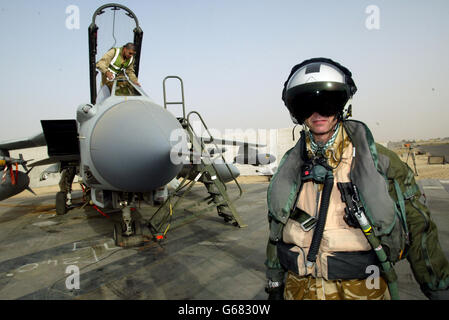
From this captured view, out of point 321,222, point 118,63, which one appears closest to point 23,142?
point 118,63

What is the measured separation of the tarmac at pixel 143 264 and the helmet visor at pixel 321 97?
2291 millimetres

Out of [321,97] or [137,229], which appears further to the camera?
[137,229]

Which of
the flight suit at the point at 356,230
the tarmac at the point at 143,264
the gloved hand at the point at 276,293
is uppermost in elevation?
the flight suit at the point at 356,230

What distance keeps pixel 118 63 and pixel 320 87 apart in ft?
17.2

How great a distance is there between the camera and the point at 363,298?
5.23 feet

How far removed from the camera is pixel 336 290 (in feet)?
5.32

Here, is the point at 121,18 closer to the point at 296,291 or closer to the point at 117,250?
the point at 117,250

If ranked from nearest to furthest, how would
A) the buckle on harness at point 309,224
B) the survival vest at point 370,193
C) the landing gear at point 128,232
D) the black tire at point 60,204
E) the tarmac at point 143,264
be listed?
the survival vest at point 370,193 → the buckle on harness at point 309,224 → the tarmac at point 143,264 → the landing gear at point 128,232 → the black tire at point 60,204

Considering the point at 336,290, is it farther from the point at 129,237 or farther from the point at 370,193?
the point at 129,237

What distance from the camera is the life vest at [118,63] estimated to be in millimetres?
5721

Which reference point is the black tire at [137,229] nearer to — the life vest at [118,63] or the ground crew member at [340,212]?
the life vest at [118,63]

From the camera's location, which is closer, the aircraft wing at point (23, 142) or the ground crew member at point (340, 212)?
the ground crew member at point (340, 212)

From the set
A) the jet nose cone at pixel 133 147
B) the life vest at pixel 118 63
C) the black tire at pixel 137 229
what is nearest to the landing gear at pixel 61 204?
the black tire at pixel 137 229
